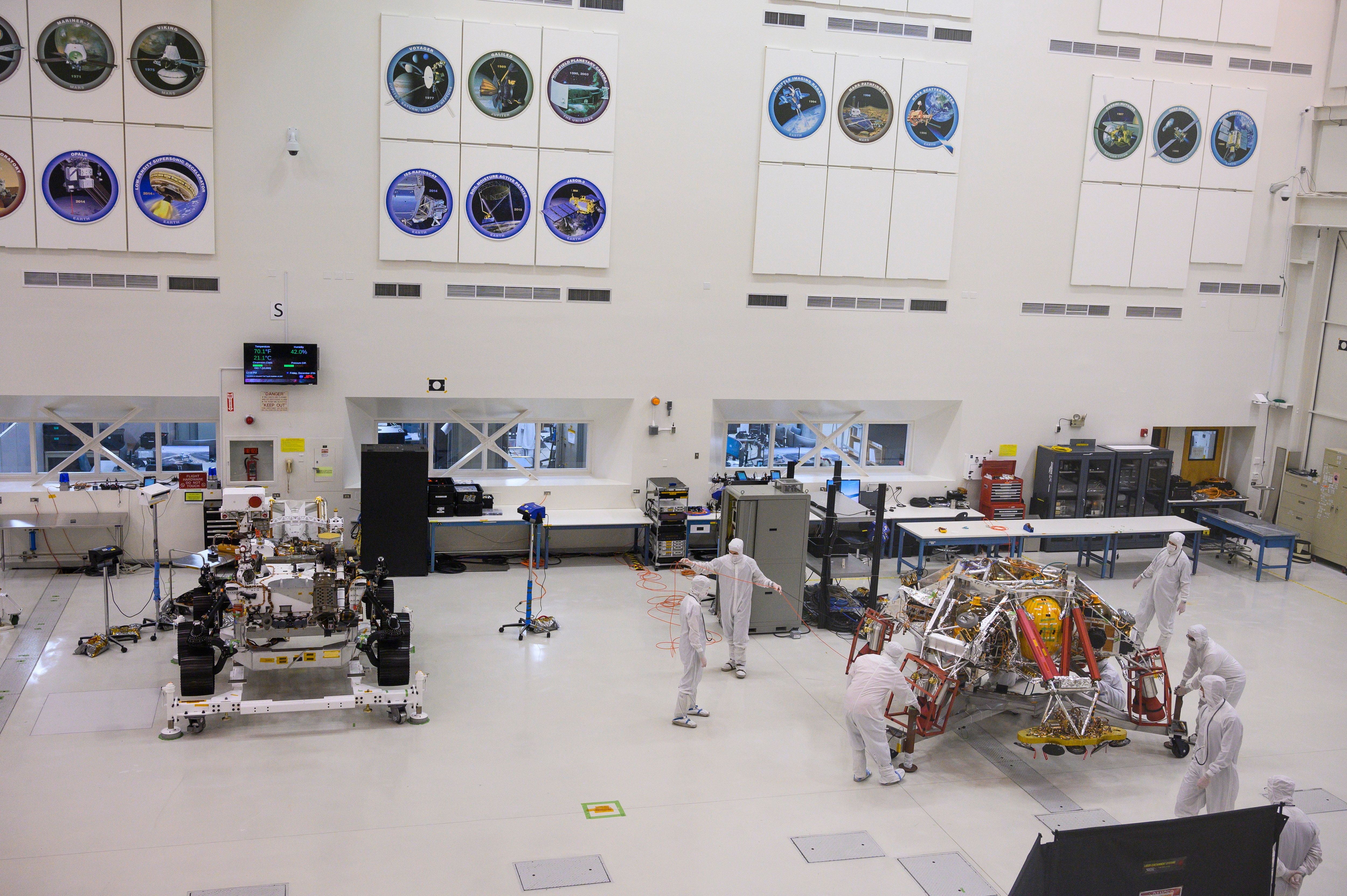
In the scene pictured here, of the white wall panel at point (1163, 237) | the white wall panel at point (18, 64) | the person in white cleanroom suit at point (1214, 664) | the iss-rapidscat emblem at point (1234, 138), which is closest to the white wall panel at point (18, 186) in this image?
the white wall panel at point (18, 64)

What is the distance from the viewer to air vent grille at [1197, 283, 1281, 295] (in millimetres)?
14914

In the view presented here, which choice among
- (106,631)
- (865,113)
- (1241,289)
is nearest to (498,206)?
(865,113)

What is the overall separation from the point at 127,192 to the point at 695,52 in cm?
681

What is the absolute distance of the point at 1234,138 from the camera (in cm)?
1456

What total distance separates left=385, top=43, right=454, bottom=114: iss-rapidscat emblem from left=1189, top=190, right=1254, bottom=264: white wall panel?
10.4m

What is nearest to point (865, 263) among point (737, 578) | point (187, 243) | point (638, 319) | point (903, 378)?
point (903, 378)

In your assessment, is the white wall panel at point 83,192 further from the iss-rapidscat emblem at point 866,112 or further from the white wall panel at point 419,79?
the iss-rapidscat emblem at point 866,112

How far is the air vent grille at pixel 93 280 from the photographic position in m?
11.5

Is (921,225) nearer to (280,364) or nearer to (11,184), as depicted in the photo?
(280,364)

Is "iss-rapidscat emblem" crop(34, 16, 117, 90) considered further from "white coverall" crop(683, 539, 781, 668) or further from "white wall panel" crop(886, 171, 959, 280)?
"white wall panel" crop(886, 171, 959, 280)

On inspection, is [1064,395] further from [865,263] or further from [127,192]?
[127,192]

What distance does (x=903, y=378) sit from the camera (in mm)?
14172

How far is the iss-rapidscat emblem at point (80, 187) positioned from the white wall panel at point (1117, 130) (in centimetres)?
1225

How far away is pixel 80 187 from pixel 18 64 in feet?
4.48
